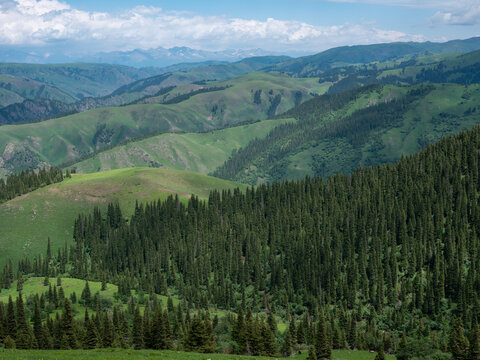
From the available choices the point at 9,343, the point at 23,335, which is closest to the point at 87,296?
the point at 23,335

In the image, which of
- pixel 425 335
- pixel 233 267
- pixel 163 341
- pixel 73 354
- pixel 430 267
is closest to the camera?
pixel 73 354

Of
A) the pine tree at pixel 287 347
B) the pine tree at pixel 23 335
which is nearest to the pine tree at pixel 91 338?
the pine tree at pixel 23 335

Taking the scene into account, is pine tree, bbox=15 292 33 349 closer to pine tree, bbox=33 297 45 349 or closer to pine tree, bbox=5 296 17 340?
pine tree, bbox=5 296 17 340

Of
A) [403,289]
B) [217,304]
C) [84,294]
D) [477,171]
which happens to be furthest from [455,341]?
[477,171]

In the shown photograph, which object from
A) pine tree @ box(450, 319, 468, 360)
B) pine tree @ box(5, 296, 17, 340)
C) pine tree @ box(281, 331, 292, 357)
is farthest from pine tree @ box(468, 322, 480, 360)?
pine tree @ box(5, 296, 17, 340)

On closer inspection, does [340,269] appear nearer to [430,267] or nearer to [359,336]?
[430,267]

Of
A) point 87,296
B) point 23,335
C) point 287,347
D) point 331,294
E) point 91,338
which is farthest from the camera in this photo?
point 331,294

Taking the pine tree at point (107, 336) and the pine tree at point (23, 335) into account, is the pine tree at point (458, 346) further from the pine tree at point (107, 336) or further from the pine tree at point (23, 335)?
the pine tree at point (23, 335)

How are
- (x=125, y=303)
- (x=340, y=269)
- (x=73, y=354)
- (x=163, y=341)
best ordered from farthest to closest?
(x=340, y=269), (x=125, y=303), (x=163, y=341), (x=73, y=354)

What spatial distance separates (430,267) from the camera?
→ 16362 cm

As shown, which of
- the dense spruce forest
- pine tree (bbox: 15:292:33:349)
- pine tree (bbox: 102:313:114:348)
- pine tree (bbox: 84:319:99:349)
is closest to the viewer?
pine tree (bbox: 15:292:33:349)

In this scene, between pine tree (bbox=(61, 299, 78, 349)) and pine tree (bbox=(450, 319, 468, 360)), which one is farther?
pine tree (bbox=(450, 319, 468, 360))

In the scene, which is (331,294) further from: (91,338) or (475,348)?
(91,338)

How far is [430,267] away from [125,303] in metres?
109
